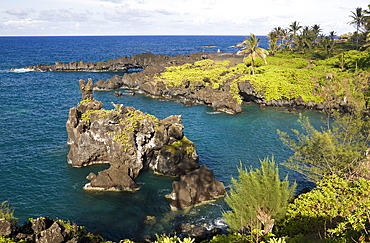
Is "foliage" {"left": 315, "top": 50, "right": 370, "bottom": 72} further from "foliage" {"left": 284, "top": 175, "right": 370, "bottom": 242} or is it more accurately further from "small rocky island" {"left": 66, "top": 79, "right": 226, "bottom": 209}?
"foliage" {"left": 284, "top": 175, "right": 370, "bottom": 242}

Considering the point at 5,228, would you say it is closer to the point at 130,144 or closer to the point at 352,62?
the point at 130,144

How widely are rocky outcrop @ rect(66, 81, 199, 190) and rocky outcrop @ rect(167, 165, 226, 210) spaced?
575 cm

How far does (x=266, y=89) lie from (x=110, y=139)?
154 ft

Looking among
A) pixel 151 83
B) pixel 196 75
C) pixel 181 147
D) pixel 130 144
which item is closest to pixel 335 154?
pixel 181 147

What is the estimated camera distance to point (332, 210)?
77.3ft

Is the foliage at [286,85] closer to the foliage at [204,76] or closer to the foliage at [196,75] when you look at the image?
the foliage at [204,76]

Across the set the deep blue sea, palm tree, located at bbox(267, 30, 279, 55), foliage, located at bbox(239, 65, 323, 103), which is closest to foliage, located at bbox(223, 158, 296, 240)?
the deep blue sea

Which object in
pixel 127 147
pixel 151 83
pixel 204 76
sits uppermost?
pixel 204 76

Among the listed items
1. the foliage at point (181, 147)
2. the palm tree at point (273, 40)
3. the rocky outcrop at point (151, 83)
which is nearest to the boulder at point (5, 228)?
the foliage at point (181, 147)

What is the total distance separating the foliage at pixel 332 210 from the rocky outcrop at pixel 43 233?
16.1 metres

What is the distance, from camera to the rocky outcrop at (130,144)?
42.1 metres

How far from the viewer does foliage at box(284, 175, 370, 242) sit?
20.5m

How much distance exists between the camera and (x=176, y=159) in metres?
42.3

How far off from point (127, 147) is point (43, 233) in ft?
66.9
